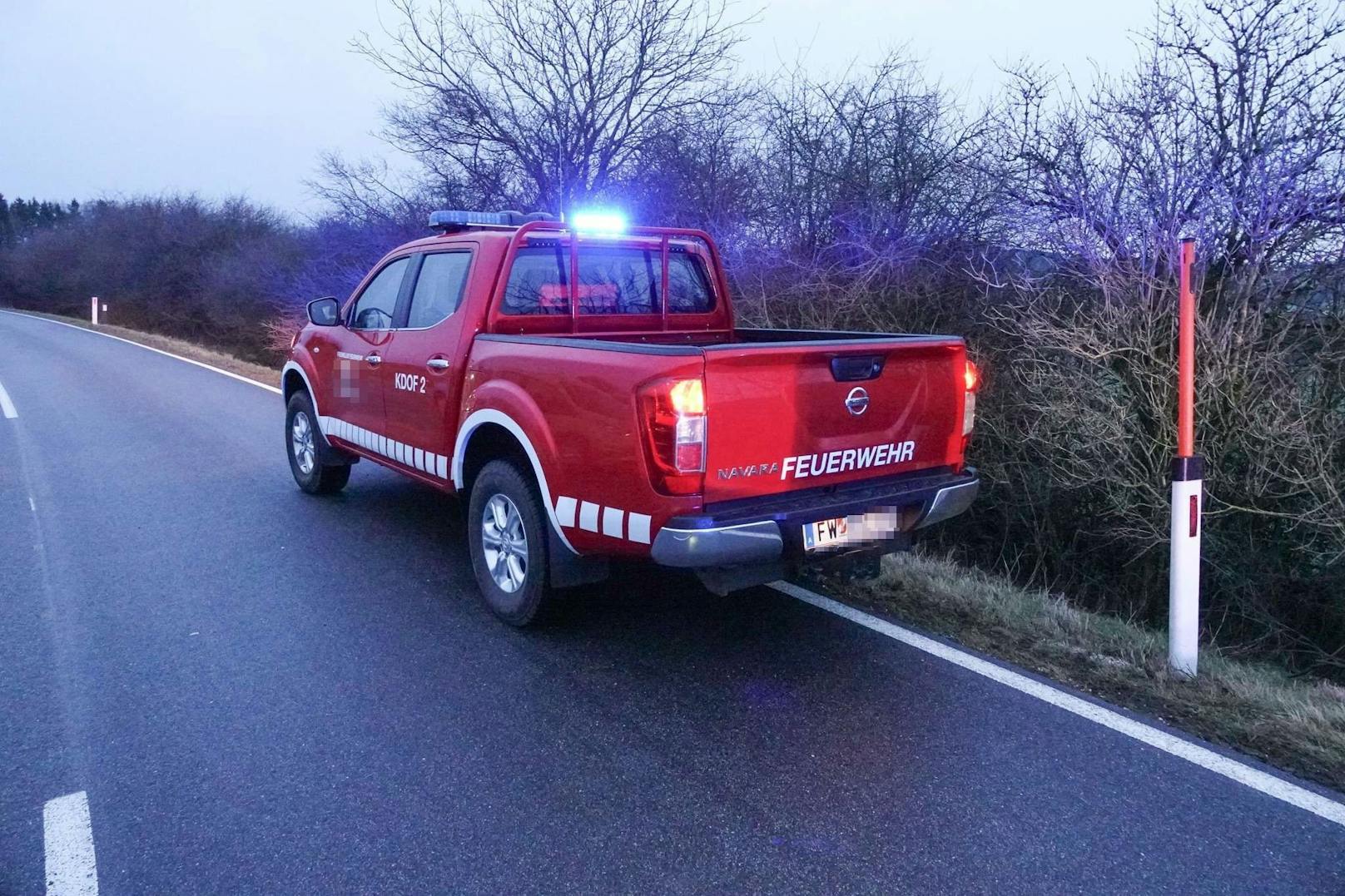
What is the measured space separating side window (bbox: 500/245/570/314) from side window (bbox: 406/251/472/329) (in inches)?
11.5

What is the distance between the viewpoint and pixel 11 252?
5547 cm

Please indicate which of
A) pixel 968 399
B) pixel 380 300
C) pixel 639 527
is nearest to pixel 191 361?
pixel 380 300

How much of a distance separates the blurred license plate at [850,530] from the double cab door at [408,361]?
2.17m

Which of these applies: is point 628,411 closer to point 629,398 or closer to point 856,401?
point 629,398

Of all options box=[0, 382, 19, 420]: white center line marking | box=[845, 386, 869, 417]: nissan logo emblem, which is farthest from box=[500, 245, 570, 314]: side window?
box=[0, 382, 19, 420]: white center line marking

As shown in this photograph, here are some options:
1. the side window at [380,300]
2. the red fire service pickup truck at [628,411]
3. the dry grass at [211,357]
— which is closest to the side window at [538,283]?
the red fire service pickup truck at [628,411]

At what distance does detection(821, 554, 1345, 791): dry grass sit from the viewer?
3.75 m

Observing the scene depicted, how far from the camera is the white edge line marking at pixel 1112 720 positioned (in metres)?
3.36

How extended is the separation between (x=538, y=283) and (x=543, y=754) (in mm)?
2771

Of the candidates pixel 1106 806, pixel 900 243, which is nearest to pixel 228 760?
pixel 1106 806

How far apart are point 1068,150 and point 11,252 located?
62.7 m

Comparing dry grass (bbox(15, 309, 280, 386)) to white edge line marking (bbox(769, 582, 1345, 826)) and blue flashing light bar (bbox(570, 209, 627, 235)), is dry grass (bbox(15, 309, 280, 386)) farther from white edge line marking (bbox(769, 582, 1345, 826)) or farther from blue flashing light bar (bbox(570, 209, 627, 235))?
white edge line marking (bbox(769, 582, 1345, 826))

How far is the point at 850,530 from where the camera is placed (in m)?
4.36

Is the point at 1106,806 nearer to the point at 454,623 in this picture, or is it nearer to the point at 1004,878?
the point at 1004,878
